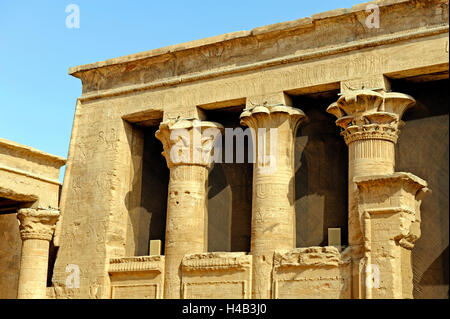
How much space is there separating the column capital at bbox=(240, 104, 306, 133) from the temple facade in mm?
30

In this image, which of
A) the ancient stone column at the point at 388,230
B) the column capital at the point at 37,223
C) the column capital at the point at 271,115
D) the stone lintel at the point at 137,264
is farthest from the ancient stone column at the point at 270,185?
the column capital at the point at 37,223

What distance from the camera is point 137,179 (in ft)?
54.0

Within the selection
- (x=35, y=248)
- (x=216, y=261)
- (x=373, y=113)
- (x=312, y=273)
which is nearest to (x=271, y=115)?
(x=373, y=113)

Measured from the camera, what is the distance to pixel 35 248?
15859 mm

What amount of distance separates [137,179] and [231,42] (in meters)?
3.58

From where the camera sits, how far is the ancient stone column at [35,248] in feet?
51.6

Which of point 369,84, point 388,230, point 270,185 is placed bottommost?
point 388,230

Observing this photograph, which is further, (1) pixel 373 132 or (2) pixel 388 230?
(1) pixel 373 132

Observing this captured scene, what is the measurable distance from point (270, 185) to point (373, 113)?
2327 millimetres

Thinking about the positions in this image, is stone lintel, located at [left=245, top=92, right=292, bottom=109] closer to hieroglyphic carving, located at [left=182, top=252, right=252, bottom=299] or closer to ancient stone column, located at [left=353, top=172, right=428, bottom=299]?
ancient stone column, located at [left=353, top=172, right=428, bottom=299]

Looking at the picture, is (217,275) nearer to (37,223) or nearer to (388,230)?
(388,230)

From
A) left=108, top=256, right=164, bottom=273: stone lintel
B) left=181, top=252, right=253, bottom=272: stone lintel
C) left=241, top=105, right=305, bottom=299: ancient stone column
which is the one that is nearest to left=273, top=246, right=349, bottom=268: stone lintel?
left=241, top=105, right=305, bottom=299: ancient stone column

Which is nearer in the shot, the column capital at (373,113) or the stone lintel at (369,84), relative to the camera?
the column capital at (373,113)

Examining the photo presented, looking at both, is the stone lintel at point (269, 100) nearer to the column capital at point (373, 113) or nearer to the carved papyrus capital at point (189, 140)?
the carved papyrus capital at point (189, 140)
